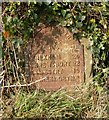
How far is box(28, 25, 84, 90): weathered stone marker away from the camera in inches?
170

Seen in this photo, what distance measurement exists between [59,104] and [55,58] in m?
0.54

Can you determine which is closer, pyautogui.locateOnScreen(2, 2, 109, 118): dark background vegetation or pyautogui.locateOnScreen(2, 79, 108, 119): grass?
pyautogui.locateOnScreen(2, 79, 108, 119): grass

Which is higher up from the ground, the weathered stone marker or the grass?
the weathered stone marker

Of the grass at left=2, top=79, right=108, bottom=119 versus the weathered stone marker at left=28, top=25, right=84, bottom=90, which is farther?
the weathered stone marker at left=28, top=25, right=84, bottom=90

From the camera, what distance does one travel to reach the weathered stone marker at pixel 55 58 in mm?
4320

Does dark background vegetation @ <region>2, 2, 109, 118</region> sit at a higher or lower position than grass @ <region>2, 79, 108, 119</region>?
higher

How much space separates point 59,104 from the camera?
13.5 ft

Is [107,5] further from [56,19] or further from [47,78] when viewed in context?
[47,78]

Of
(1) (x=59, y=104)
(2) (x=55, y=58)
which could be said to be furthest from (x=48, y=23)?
(1) (x=59, y=104)

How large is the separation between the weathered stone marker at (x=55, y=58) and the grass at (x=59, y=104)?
0.41 ft

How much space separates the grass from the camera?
405 centimetres

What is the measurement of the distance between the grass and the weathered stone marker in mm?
124

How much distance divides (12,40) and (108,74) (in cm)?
115

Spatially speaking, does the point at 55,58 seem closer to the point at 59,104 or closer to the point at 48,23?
the point at 48,23
